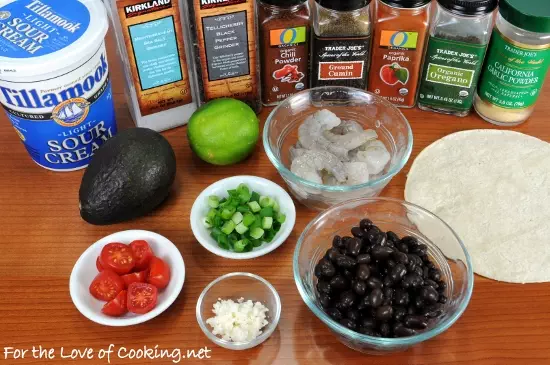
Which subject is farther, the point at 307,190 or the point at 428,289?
the point at 307,190

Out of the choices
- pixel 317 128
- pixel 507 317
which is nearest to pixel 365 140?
pixel 317 128

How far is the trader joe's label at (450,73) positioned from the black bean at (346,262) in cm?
56

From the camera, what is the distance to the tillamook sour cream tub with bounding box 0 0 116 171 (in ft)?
3.64

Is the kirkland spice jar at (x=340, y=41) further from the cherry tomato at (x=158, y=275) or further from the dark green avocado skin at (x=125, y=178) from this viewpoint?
the cherry tomato at (x=158, y=275)

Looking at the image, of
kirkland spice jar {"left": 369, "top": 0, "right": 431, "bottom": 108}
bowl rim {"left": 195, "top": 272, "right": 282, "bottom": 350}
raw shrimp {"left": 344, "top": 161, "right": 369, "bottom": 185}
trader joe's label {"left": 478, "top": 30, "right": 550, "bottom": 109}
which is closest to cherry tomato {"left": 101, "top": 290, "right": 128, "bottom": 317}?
bowl rim {"left": 195, "top": 272, "right": 282, "bottom": 350}

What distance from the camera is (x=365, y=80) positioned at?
1378 millimetres

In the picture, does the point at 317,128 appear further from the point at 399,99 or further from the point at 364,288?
the point at 364,288

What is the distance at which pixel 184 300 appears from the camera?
1.10 metres

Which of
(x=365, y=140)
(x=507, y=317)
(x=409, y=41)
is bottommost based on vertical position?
(x=507, y=317)

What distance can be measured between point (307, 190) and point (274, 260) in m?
0.14

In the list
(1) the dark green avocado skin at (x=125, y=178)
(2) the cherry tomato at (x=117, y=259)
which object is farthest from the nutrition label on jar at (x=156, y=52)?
(2) the cherry tomato at (x=117, y=259)

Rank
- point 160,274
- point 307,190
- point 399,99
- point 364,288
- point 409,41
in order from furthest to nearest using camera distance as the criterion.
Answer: point 399,99 < point 409,41 < point 307,190 < point 160,274 < point 364,288

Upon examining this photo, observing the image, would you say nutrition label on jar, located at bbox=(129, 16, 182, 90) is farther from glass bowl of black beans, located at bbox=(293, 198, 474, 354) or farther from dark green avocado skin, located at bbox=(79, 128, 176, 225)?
glass bowl of black beans, located at bbox=(293, 198, 474, 354)

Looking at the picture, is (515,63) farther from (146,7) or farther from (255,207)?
(146,7)
